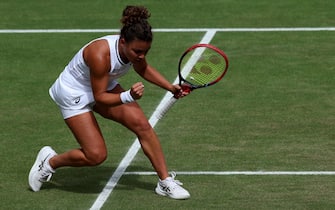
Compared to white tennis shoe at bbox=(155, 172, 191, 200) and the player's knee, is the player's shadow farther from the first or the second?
the player's knee

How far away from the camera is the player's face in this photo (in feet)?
33.7

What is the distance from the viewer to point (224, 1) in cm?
1966

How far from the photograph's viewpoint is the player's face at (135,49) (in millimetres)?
10266

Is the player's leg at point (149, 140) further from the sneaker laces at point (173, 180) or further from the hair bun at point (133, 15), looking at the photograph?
the hair bun at point (133, 15)

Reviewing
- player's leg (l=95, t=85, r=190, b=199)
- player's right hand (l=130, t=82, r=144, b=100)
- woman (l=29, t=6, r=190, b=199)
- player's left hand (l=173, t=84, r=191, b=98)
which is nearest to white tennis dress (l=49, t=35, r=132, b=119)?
woman (l=29, t=6, r=190, b=199)

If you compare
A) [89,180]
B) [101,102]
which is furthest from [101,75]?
[89,180]

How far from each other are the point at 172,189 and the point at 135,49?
1425mm

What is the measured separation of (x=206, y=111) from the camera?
45.8 ft

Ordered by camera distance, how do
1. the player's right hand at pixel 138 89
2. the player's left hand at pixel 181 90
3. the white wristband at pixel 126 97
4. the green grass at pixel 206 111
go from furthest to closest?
the green grass at pixel 206 111 → the player's left hand at pixel 181 90 → the white wristband at pixel 126 97 → the player's right hand at pixel 138 89

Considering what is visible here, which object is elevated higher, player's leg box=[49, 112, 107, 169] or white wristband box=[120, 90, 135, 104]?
white wristband box=[120, 90, 135, 104]

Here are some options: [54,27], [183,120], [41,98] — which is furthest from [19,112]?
[54,27]

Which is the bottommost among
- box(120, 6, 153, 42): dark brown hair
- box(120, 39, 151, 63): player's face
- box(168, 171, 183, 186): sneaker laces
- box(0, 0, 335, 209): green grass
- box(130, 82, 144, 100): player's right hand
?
box(0, 0, 335, 209): green grass

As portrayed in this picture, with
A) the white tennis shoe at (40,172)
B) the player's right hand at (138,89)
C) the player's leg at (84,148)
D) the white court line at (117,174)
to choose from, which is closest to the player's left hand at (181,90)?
the player's right hand at (138,89)

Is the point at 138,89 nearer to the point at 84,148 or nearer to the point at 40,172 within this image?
the point at 84,148
